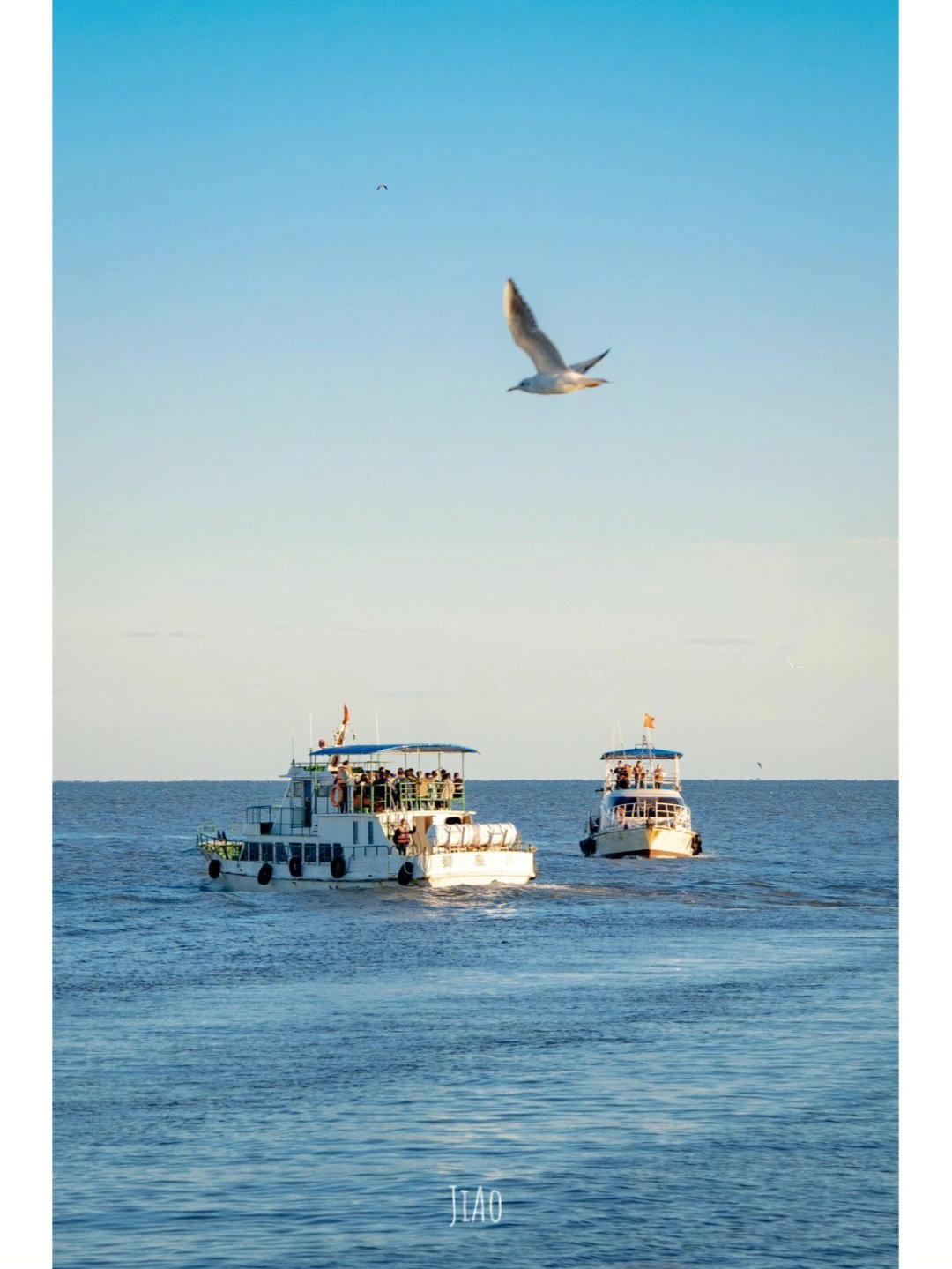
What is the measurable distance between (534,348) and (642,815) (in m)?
50.8

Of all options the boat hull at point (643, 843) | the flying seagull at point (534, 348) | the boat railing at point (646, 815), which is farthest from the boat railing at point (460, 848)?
the flying seagull at point (534, 348)

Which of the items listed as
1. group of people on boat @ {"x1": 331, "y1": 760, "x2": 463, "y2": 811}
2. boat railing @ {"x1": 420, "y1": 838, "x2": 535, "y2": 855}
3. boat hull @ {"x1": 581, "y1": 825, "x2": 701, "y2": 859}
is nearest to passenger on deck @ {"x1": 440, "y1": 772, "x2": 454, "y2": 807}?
group of people on boat @ {"x1": 331, "y1": 760, "x2": 463, "y2": 811}

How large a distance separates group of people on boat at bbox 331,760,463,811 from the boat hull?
57.1 feet

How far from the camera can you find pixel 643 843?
221 ft

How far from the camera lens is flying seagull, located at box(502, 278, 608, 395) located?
60.5 feet

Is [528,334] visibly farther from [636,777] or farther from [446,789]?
[636,777]

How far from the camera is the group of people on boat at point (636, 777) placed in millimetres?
69500

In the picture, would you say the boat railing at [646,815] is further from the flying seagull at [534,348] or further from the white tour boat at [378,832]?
the flying seagull at [534,348]

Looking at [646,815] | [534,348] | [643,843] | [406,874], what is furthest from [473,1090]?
[646,815]

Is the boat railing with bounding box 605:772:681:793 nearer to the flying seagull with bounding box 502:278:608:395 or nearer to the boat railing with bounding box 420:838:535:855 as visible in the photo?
the boat railing with bounding box 420:838:535:855
